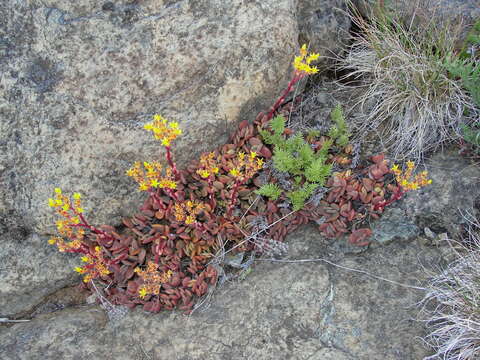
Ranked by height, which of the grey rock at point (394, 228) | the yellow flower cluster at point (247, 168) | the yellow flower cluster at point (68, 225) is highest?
the yellow flower cluster at point (68, 225)

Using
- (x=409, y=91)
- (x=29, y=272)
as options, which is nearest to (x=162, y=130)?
(x=29, y=272)

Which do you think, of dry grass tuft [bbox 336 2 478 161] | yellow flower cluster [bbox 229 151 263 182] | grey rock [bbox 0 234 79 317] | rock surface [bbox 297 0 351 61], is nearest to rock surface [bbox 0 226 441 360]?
grey rock [bbox 0 234 79 317]

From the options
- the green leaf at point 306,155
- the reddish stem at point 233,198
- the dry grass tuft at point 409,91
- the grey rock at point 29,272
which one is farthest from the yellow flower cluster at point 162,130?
the dry grass tuft at point 409,91

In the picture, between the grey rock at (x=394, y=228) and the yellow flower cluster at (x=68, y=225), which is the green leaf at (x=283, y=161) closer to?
the grey rock at (x=394, y=228)

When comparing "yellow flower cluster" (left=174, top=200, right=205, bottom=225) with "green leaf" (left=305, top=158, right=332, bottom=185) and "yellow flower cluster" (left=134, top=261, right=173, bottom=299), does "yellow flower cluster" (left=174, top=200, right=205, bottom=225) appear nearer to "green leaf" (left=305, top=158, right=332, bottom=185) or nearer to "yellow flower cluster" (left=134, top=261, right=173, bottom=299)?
"yellow flower cluster" (left=134, top=261, right=173, bottom=299)

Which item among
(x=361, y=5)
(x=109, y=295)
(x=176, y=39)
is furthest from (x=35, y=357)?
(x=361, y=5)

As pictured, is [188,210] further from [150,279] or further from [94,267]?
[94,267]
